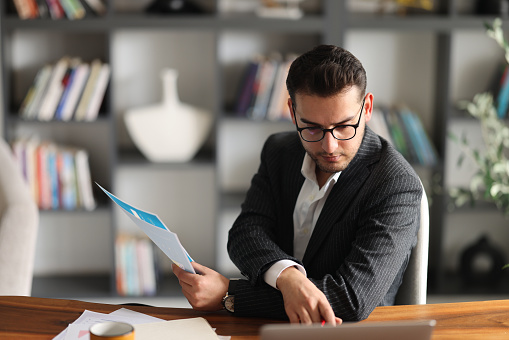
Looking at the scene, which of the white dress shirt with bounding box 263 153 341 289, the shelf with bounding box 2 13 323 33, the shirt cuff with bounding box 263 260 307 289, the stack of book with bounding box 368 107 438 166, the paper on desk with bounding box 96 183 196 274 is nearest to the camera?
the paper on desk with bounding box 96 183 196 274

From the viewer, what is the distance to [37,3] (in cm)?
300

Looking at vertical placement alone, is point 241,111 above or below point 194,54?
below

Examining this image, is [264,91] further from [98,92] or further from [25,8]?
[25,8]

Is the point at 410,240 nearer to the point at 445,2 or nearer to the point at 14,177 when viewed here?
the point at 14,177

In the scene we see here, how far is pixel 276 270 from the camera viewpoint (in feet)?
4.77

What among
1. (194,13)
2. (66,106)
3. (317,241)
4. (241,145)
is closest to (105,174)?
(66,106)

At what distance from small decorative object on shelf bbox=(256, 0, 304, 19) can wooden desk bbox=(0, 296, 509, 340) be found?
1.92 m

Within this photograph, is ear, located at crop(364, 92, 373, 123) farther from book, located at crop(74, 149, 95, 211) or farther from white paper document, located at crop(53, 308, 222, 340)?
book, located at crop(74, 149, 95, 211)

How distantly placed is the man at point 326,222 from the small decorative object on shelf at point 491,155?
86cm

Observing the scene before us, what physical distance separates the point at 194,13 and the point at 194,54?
248mm

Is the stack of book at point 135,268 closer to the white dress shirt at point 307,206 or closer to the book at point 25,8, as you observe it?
the book at point 25,8

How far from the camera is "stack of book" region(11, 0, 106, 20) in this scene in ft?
9.78

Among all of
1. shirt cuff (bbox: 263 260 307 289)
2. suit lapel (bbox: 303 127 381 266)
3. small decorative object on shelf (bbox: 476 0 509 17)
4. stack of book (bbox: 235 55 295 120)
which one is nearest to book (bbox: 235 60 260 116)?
stack of book (bbox: 235 55 295 120)

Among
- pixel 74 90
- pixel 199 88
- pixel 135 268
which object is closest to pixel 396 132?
pixel 199 88
